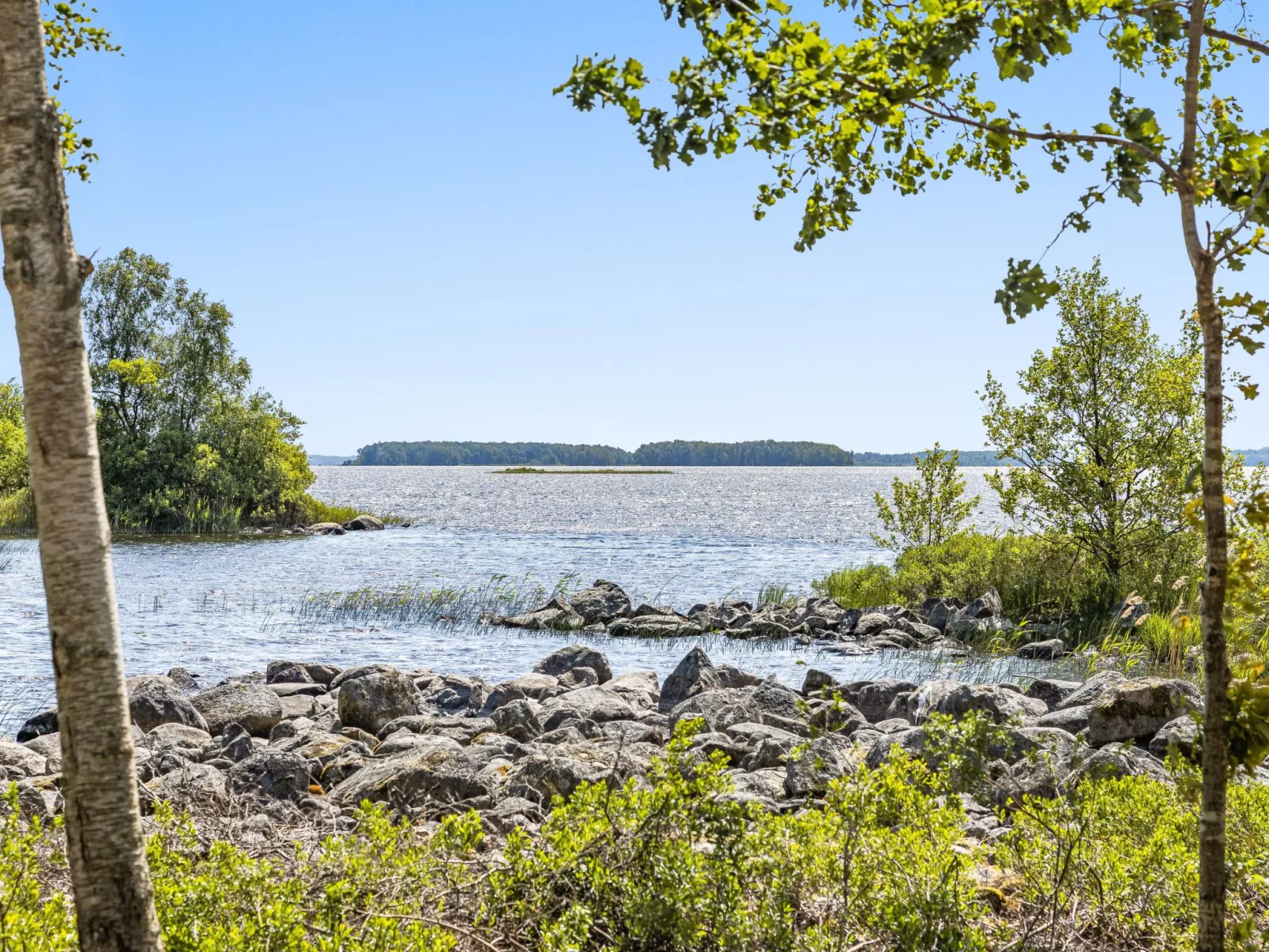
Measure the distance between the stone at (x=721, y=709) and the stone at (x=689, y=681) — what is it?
170 centimetres

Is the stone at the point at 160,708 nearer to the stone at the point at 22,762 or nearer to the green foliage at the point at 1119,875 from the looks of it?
the stone at the point at 22,762

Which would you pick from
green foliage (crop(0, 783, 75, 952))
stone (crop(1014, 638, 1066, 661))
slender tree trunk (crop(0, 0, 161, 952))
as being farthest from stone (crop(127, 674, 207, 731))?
stone (crop(1014, 638, 1066, 661))

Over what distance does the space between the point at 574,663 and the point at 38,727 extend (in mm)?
6989

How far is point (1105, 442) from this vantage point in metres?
18.2

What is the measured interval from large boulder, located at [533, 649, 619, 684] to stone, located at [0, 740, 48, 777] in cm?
731

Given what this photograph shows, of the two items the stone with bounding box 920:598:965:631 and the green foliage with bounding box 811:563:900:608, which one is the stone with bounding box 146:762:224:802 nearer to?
the stone with bounding box 920:598:965:631

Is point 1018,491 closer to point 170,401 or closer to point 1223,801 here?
point 1223,801

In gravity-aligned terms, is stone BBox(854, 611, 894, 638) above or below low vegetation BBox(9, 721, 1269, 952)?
below

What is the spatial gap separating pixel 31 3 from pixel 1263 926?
5600 millimetres

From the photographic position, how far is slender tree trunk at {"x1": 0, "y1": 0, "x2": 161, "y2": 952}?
9.10 ft

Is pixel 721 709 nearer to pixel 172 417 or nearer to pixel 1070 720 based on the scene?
pixel 1070 720

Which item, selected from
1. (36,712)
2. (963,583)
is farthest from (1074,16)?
(963,583)

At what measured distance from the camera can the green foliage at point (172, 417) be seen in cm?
4634

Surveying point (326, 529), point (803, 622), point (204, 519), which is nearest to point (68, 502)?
point (803, 622)
